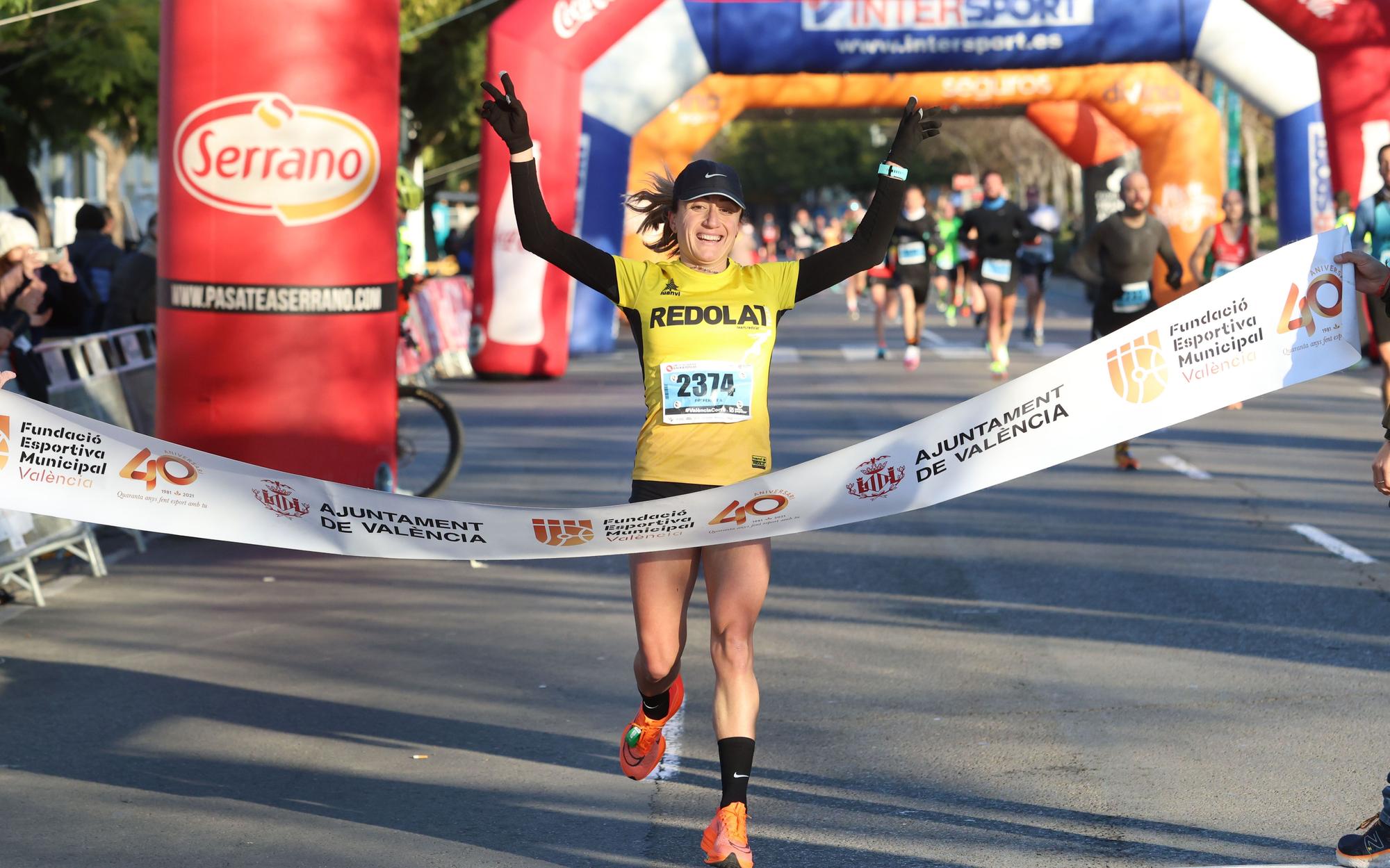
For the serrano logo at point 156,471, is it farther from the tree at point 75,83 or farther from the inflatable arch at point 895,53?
the inflatable arch at point 895,53

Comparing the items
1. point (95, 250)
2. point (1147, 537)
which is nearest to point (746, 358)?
point (1147, 537)

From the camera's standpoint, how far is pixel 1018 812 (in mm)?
5570

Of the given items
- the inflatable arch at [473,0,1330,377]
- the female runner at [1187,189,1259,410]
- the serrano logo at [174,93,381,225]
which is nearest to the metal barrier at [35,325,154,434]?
the serrano logo at [174,93,381,225]

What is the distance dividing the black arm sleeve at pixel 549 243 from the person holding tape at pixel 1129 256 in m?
8.32

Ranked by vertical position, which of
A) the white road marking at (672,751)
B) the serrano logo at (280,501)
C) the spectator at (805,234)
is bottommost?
the white road marking at (672,751)

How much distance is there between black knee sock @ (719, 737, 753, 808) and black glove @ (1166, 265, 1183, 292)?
342 inches

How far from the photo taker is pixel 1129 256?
43.3ft

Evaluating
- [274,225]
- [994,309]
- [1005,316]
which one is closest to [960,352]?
[1005,316]

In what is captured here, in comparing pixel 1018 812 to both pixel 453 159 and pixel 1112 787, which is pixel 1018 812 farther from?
pixel 453 159

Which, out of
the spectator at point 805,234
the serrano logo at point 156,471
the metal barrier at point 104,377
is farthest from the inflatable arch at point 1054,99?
the spectator at point 805,234

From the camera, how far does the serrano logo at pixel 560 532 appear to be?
5.74 m

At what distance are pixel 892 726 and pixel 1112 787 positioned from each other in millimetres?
999

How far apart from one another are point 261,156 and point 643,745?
606cm

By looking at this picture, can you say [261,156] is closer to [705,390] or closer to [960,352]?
[705,390]
